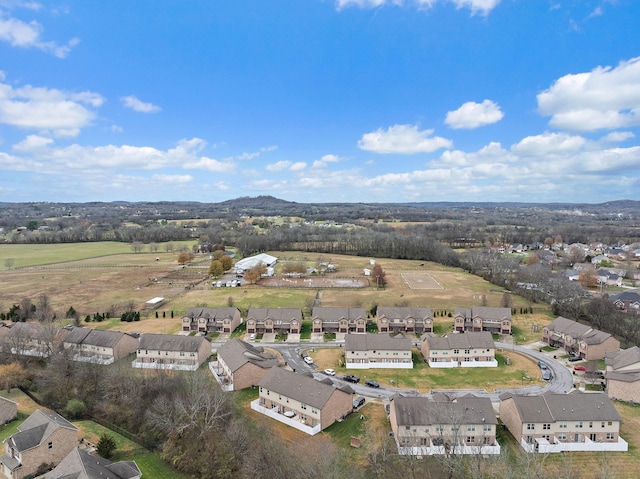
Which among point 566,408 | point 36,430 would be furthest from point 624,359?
point 36,430

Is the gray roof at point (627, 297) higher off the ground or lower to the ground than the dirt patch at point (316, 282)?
A: higher

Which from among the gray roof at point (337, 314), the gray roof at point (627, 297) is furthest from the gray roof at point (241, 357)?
the gray roof at point (627, 297)

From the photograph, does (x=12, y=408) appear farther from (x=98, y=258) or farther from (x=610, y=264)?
(x=610, y=264)

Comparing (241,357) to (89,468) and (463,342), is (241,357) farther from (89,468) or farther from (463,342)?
(463,342)

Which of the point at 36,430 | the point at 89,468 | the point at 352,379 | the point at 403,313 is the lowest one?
the point at 352,379

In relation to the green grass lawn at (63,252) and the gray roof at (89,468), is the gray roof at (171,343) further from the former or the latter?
the green grass lawn at (63,252)

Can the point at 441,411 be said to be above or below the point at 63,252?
below

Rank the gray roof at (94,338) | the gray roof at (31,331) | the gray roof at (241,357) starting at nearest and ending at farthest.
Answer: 1. the gray roof at (241,357)
2. the gray roof at (31,331)
3. the gray roof at (94,338)
